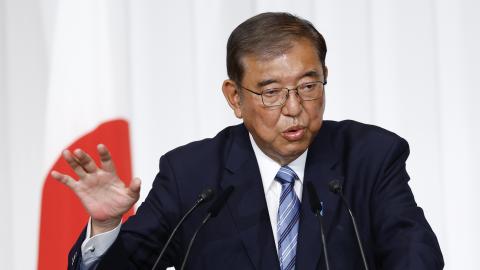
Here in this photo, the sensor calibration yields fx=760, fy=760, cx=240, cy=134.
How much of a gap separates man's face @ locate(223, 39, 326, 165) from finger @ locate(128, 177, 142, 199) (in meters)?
0.40

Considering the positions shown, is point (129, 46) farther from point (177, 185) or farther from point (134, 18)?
point (177, 185)

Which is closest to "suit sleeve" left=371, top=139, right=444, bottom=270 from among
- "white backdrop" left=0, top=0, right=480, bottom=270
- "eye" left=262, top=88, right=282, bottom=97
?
"eye" left=262, top=88, right=282, bottom=97

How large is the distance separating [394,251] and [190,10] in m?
1.66

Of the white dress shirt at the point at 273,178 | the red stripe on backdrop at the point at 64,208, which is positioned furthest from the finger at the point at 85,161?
the red stripe on backdrop at the point at 64,208

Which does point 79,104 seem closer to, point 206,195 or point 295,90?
point 295,90

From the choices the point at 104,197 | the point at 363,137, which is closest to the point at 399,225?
the point at 363,137

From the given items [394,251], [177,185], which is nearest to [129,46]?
[177,185]

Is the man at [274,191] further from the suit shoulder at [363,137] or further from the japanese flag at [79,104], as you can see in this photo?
the japanese flag at [79,104]

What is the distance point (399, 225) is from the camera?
1.88 metres

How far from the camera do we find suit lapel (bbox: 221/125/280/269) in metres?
1.93

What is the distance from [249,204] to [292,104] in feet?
0.98

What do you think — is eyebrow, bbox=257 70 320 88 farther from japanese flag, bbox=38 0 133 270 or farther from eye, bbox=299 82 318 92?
japanese flag, bbox=38 0 133 270

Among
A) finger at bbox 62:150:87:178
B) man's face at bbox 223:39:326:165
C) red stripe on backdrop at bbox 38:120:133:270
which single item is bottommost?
red stripe on backdrop at bbox 38:120:133:270

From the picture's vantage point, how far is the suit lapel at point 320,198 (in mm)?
1899
